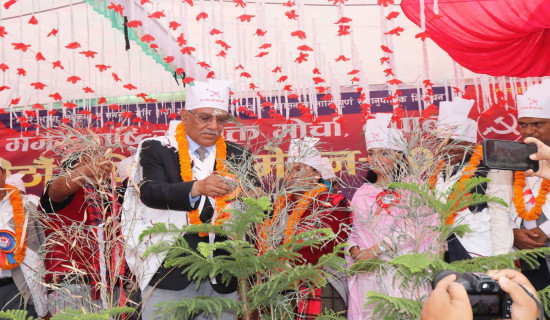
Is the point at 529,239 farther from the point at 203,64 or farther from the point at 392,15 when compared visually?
the point at 203,64

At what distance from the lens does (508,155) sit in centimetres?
151

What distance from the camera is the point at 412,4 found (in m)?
4.09

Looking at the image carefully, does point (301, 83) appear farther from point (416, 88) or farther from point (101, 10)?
point (101, 10)

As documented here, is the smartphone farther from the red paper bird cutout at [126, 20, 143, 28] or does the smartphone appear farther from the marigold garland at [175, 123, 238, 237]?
the red paper bird cutout at [126, 20, 143, 28]

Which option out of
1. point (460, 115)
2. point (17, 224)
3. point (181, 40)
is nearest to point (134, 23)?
point (181, 40)

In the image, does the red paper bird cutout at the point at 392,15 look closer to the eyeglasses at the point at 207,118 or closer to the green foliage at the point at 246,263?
the eyeglasses at the point at 207,118

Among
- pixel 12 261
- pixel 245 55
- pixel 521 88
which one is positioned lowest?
pixel 12 261

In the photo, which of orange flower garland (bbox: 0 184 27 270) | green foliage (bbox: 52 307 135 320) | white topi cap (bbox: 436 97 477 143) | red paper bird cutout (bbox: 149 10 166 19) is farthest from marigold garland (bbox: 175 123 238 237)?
red paper bird cutout (bbox: 149 10 166 19)

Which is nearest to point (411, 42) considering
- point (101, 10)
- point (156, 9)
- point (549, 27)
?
point (549, 27)

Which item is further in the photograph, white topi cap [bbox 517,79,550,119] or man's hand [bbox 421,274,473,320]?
white topi cap [bbox 517,79,550,119]

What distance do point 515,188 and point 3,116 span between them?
4.20m

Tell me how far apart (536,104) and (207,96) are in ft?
5.50

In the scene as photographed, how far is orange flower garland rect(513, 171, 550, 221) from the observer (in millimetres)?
2848

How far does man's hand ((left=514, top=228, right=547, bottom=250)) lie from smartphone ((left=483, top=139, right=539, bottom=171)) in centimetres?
141
